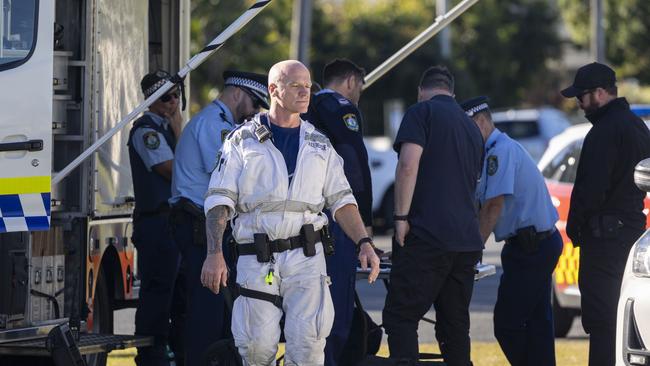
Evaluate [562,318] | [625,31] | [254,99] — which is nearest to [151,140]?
[254,99]

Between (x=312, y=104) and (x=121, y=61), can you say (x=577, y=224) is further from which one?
(x=121, y=61)

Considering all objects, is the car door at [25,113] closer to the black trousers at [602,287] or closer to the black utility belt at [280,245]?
the black utility belt at [280,245]

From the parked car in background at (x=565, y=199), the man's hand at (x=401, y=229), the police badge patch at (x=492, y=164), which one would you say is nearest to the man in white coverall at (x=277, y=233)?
the man's hand at (x=401, y=229)

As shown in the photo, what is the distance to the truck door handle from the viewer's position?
7438 mm

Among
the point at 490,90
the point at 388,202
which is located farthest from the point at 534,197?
the point at 490,90

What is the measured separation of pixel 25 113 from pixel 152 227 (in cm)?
205

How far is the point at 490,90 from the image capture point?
45.8 meters

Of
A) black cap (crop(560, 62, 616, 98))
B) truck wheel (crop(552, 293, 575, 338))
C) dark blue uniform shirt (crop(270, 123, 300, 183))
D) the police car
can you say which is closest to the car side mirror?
black cap (crop(560, 62, 616, 98))

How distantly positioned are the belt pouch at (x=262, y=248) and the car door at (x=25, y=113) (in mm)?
1214

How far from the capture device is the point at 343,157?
860 centimetres

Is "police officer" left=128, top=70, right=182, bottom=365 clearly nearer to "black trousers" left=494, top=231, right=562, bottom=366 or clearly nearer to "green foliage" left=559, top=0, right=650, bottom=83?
"black trousers" left=494, top=231, right=562, bottom=366

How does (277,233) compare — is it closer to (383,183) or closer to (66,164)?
(66,164)

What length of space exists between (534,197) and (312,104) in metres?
1.48

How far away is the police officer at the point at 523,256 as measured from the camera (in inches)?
356
